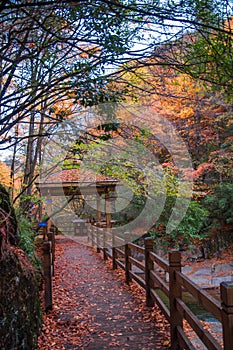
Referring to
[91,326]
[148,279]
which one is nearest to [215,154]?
[148,279]

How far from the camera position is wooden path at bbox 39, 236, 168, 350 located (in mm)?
3465

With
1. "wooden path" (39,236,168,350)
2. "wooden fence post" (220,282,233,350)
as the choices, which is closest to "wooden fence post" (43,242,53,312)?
"wooden path" (39,236,168,350)

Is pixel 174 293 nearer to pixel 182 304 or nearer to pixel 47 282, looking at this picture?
pixel 182 304

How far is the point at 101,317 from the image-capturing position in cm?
441

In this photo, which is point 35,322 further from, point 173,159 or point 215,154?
point 215,154

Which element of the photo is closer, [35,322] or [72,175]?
[35,322]

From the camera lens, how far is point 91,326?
4055 millimetres

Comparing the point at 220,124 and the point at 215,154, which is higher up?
the point at 220,124

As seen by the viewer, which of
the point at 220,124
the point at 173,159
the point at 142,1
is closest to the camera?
the point at 142,1

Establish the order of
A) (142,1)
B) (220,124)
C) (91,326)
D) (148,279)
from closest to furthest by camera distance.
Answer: (142,1)
(91,326)
(148,279)
(220,124)

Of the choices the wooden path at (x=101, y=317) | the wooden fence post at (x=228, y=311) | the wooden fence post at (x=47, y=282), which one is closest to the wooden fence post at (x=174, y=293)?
the wooden path at (x=101, y=317)

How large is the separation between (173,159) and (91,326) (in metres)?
10.3

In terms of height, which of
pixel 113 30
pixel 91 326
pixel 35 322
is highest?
pixel 113 30

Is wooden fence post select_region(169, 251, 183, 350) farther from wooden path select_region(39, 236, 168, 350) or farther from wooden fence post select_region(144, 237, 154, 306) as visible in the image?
wooden fence post select_region(144, 237, 154, 306)
